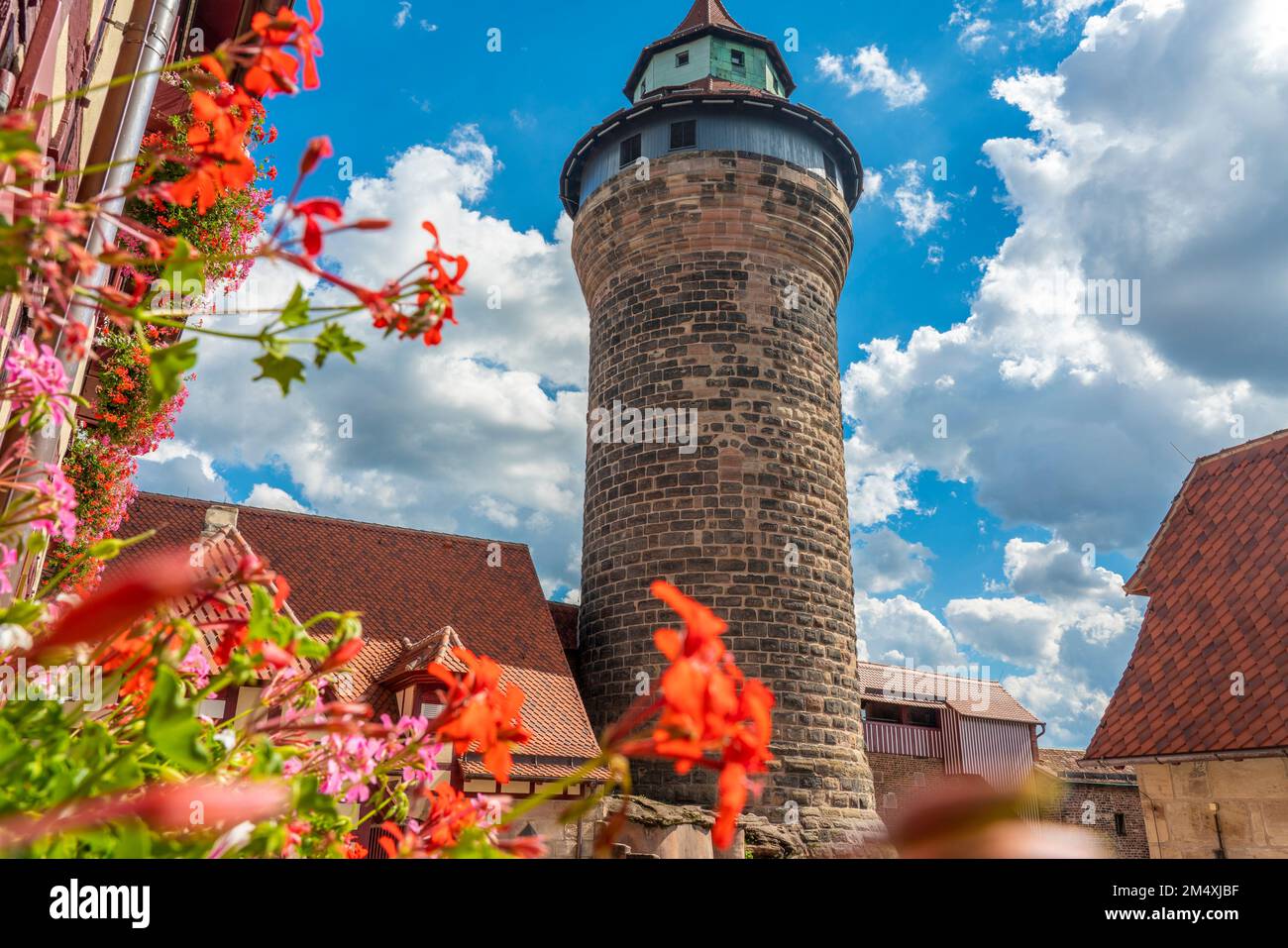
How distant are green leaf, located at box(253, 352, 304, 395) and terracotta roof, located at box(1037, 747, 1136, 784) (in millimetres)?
26297

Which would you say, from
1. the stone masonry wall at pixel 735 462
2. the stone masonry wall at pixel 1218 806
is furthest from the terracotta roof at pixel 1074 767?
the stone masonry wall at pixel 1218 806

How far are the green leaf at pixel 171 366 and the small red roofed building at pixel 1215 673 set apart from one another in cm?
829

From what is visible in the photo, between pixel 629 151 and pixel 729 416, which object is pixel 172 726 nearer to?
pixel 729 416

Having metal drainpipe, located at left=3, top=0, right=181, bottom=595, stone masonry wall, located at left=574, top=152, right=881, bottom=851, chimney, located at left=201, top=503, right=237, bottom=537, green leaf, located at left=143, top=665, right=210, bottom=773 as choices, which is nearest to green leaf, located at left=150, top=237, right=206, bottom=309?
green leaf, located at left=143, top=665, right=210, bottom=773

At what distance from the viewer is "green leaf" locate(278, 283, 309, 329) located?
0.92 meters

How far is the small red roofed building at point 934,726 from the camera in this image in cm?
2344

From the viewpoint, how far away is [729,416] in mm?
13117

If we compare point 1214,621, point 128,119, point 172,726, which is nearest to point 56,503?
point 172,726

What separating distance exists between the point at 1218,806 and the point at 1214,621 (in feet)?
6.43

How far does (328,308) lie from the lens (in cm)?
99

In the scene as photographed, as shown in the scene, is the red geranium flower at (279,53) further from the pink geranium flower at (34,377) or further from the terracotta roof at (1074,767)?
the terracotta roof at (1074,767)
